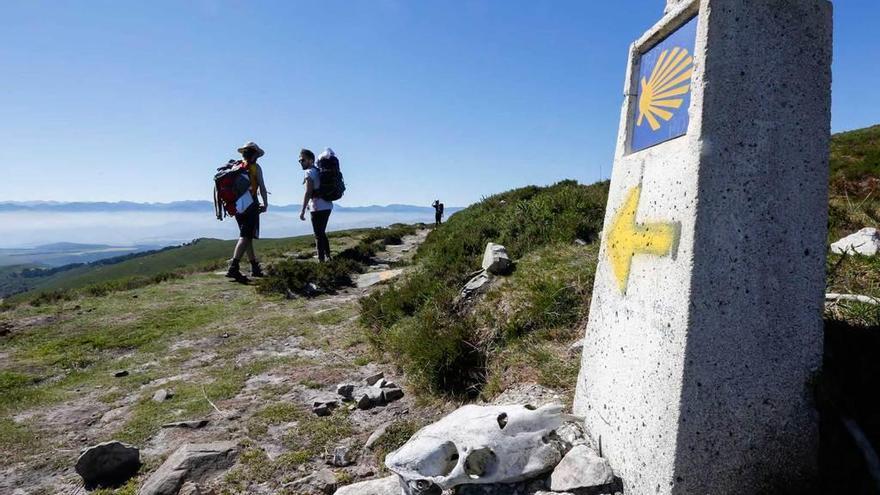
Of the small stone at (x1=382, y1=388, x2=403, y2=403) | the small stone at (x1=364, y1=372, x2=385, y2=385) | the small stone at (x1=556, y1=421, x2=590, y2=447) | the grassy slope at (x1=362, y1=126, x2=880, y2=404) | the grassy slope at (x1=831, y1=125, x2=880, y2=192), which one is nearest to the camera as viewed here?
the small stone at (x1=556, y1=421, x2=590, y2=447)

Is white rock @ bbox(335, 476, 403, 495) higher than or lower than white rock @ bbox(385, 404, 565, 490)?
lower

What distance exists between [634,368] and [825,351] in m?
1.46

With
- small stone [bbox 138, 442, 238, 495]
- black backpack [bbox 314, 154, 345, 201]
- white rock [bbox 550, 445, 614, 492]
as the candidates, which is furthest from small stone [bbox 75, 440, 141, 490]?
black backpack [bbox 314, 154, 345, 201]

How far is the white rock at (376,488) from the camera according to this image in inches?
135

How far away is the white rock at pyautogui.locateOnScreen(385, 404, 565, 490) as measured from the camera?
3020mm

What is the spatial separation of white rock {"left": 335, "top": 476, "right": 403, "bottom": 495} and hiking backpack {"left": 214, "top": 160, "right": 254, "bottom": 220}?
916 cm

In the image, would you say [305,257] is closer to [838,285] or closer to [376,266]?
[376,266]

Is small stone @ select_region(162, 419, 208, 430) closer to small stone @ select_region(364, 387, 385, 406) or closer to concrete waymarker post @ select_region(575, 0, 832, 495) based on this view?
small stone @ select_region(364, 387, 385, 406)

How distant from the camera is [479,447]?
308cm

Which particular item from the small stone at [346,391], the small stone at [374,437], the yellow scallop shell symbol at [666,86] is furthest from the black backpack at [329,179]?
the yellow scallop shell symbol at [666,86]

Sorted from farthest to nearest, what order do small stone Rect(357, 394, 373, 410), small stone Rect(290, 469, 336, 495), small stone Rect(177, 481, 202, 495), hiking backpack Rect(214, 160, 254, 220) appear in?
hiking backpack Rect(214, 160, 254, 220) < small stone Rect(357, 394, 373, 410) < small stone Rect(290, 469, 336, 495) < small stone Rect(177, 481, 202, 495)

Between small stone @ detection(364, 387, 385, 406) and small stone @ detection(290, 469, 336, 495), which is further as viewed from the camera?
small stone @ detection(364, 387, 385, 406)

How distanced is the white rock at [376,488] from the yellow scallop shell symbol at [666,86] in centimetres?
306

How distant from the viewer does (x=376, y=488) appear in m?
3.49
